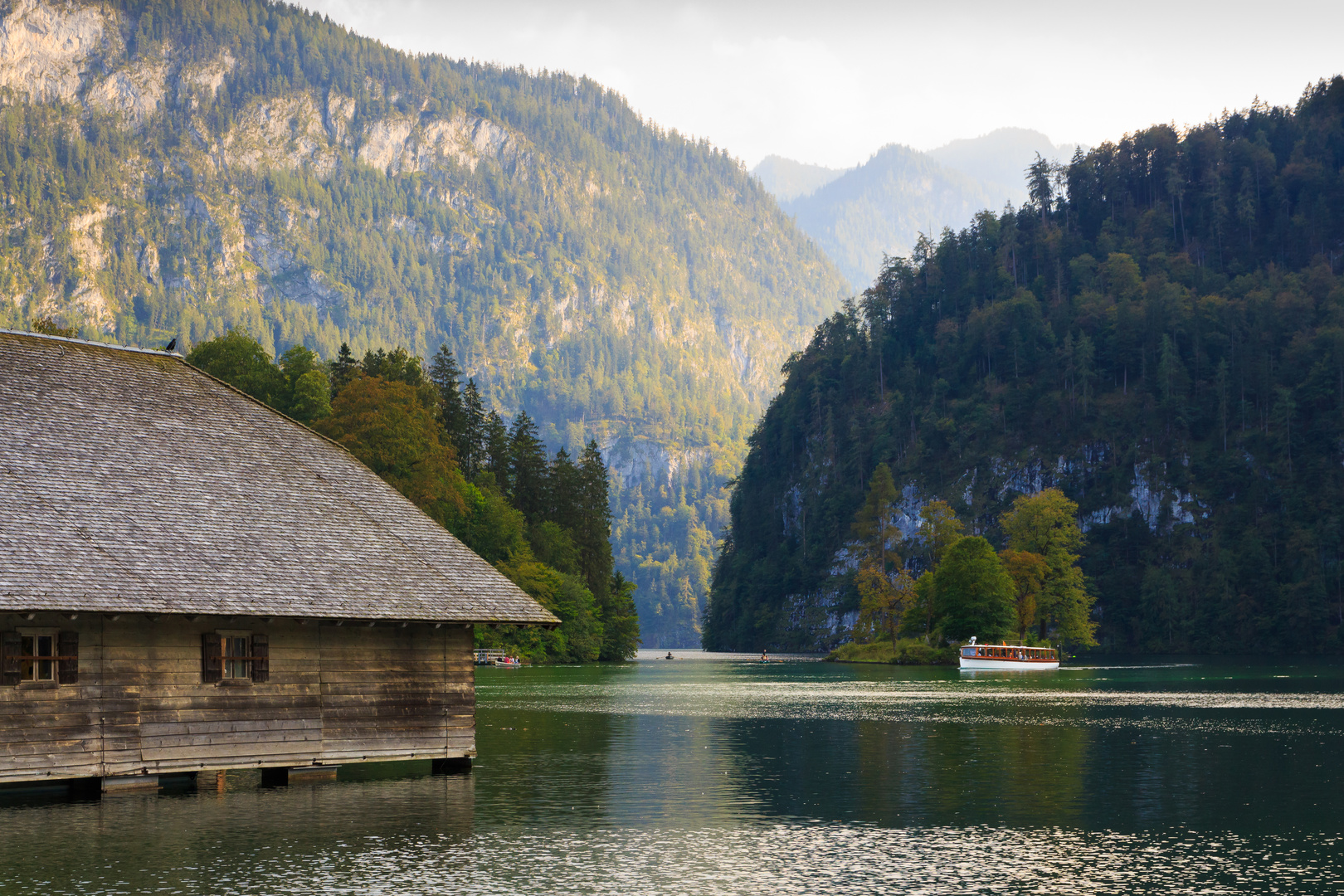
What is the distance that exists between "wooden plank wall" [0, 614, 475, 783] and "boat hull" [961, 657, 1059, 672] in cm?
8923

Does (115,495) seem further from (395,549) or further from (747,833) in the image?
(747,833)

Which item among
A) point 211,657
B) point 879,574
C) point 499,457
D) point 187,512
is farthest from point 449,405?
point 211,657

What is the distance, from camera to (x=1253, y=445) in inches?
7219

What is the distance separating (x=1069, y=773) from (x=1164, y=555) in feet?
511

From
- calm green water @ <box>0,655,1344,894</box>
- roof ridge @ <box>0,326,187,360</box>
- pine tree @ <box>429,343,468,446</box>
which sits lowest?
calm green water @ <box>0,655,1344,894</box>

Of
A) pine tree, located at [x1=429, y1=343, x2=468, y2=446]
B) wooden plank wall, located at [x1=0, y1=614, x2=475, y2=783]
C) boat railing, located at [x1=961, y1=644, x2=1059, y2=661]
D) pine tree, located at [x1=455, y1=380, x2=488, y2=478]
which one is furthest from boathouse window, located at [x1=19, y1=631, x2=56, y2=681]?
pine tree, located at [x1=455, y1=380, x2=488, y2=478]

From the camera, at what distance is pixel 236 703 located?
28375 millimetres

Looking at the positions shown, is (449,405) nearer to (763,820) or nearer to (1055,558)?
(1055,558)

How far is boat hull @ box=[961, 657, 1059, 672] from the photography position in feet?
377

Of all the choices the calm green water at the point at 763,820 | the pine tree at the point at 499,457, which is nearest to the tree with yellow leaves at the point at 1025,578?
the pine tree at the point at 499,457

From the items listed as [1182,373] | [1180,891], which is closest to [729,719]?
[1180,891]

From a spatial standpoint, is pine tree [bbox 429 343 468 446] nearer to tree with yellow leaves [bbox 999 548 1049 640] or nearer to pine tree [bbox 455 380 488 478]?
pine tree [bbox 455 380 488 478]

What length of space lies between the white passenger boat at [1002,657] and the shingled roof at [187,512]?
293ft

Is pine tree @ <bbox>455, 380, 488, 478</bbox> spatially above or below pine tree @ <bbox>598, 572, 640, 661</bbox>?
above
